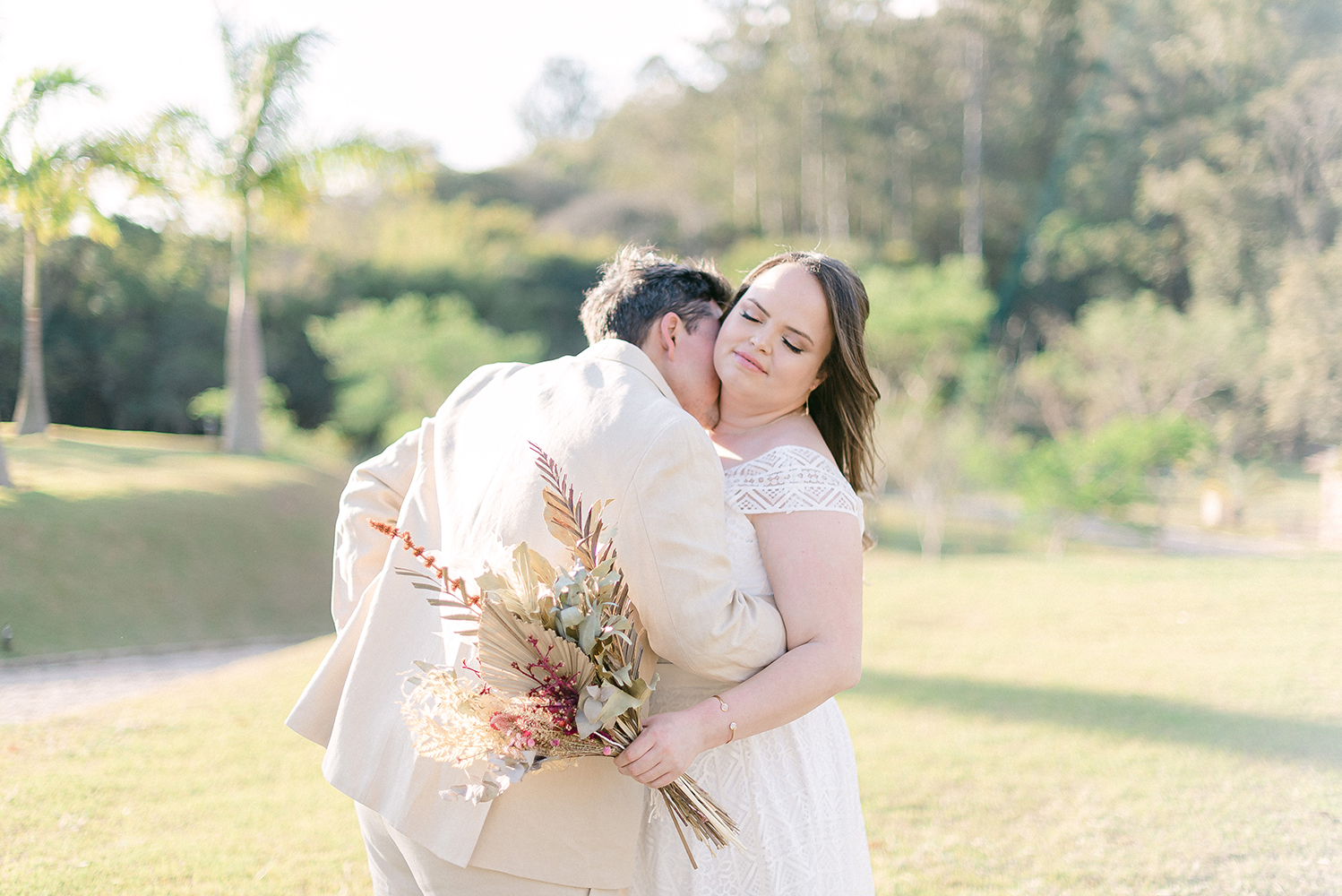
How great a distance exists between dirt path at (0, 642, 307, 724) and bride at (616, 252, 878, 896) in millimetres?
2963

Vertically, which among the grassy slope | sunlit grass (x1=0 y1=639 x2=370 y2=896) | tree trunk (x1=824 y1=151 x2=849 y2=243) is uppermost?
tree trunk (x1=824 y1=151 x2=849 y2=243)

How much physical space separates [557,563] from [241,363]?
8.97 meters

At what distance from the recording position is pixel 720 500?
1399mm

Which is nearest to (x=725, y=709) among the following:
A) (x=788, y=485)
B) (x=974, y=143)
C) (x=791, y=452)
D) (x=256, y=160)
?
(x=788, y=485)

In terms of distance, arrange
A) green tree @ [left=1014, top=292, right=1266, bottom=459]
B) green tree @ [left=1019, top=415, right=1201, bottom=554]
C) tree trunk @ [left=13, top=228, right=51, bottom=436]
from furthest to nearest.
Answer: green tree @ [left=1014, top=292, right=1266, bottom=459] → green tree @ [left=1019, top=415, right=1201, bottom=554] → tree trunk @ [left=13, top=228, right=51, bottom=436]

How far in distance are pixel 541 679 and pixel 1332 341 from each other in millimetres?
13351

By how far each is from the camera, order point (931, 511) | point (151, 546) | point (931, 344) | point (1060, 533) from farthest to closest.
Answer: point (931, 344)
point (931, 511)
point (1060, 533)
point (151, 546)

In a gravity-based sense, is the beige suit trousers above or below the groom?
below

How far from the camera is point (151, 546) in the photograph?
15.2 feet

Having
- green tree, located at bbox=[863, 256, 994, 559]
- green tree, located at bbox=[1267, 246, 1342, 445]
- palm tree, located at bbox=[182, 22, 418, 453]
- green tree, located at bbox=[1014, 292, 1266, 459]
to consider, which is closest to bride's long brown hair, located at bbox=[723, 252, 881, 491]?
palm tree, located at bbox=[182, 22, 418, 453]

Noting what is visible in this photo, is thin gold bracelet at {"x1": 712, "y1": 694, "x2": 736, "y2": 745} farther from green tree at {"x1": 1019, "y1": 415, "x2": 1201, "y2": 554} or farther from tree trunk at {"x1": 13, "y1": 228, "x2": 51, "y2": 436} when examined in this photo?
green tree at {"x1": 1019, "y1": 415, "x2": 1201, "y2": 554}

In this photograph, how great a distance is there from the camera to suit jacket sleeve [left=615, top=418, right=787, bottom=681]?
1330 mm

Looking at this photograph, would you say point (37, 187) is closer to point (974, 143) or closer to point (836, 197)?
point (974, 143)

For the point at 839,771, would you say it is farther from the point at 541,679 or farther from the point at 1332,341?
the point at 1332,341
